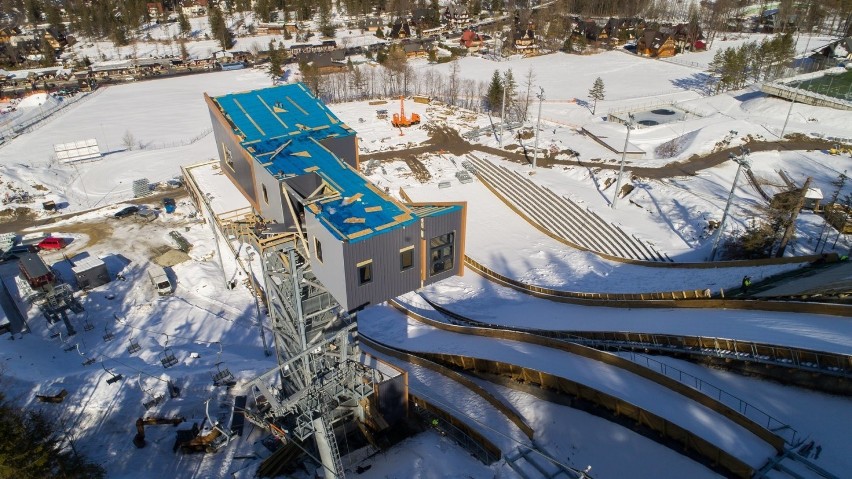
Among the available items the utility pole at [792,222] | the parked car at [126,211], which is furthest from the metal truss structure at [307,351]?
the utility pole at [792,222]

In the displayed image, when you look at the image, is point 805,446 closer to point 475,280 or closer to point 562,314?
point 562,314

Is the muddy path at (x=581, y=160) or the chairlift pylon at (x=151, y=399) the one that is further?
the muddy path at (x=581, y=160)

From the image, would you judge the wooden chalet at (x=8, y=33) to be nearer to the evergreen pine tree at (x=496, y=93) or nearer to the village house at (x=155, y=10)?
the village house at (x=155, y=10)

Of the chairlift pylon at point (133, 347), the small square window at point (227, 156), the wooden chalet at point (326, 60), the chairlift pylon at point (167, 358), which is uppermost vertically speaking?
the small square window at point (227, 156)

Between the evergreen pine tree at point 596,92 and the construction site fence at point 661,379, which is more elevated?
the evergreen pine tree at point 596,92

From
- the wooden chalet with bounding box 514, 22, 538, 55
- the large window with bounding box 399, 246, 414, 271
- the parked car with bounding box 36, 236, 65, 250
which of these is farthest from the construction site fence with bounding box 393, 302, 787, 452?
the wooden chalet with bounding box 514, 22, 538, 55

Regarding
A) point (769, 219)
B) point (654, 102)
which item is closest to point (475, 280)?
point (769, 219)
